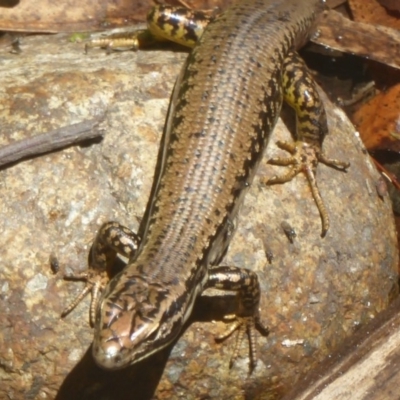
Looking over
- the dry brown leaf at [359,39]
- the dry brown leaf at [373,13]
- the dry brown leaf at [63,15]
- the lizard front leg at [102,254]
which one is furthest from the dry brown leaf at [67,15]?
the lizard front leg at [102,254]

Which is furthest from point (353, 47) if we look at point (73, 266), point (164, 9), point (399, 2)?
point (73, 266)

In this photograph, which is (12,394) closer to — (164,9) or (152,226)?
(152,226)

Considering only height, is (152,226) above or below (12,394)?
above

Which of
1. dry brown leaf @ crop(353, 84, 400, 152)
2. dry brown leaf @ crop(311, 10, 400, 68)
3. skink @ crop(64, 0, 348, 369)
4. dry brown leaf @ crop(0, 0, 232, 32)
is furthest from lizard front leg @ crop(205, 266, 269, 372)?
dry brown leaf @ crop(0, 0, 232, 32)

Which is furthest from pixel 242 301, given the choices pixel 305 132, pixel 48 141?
pixel 48 141

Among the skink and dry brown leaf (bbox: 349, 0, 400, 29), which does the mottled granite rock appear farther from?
dry brown leaf (bbox: 349, 0, 400, 29)
